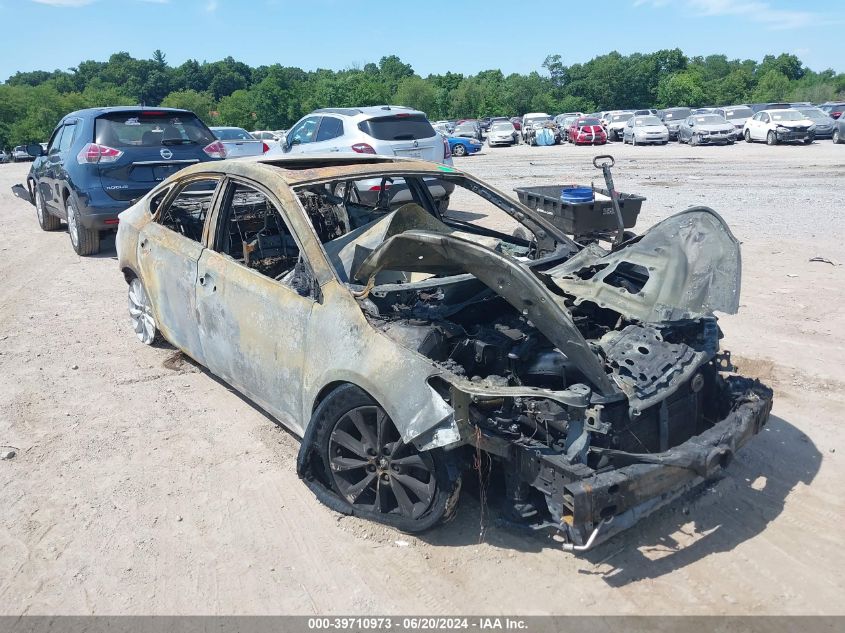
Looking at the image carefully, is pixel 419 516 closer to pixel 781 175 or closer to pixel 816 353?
pixel 816 353

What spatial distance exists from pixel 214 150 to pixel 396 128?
3.07m

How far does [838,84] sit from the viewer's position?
6322cm

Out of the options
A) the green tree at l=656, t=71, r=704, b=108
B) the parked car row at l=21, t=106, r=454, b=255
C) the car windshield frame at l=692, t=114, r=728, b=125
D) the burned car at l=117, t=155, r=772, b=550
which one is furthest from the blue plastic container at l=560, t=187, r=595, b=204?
the green tree at l=656, t=71, r=704, b=108

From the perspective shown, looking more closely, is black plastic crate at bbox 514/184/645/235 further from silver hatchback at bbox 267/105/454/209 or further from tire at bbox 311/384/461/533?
tire at bbox 311/384/461/533

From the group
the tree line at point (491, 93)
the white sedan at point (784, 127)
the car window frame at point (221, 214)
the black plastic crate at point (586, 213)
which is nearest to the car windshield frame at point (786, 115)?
the white sedan at point (784, 127)

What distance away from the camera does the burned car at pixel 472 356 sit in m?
2.93

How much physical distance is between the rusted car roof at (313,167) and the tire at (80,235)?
5.31 m

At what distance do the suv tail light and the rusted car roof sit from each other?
4673mm

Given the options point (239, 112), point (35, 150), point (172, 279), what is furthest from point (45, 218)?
point (239, 112)

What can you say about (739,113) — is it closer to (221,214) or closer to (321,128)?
(321,128)

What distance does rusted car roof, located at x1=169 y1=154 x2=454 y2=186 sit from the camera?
13.9ft

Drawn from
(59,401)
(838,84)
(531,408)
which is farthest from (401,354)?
(838,84)

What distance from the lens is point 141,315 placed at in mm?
6008

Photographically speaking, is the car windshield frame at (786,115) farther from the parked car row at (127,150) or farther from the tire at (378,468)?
the tire at (378,468)
